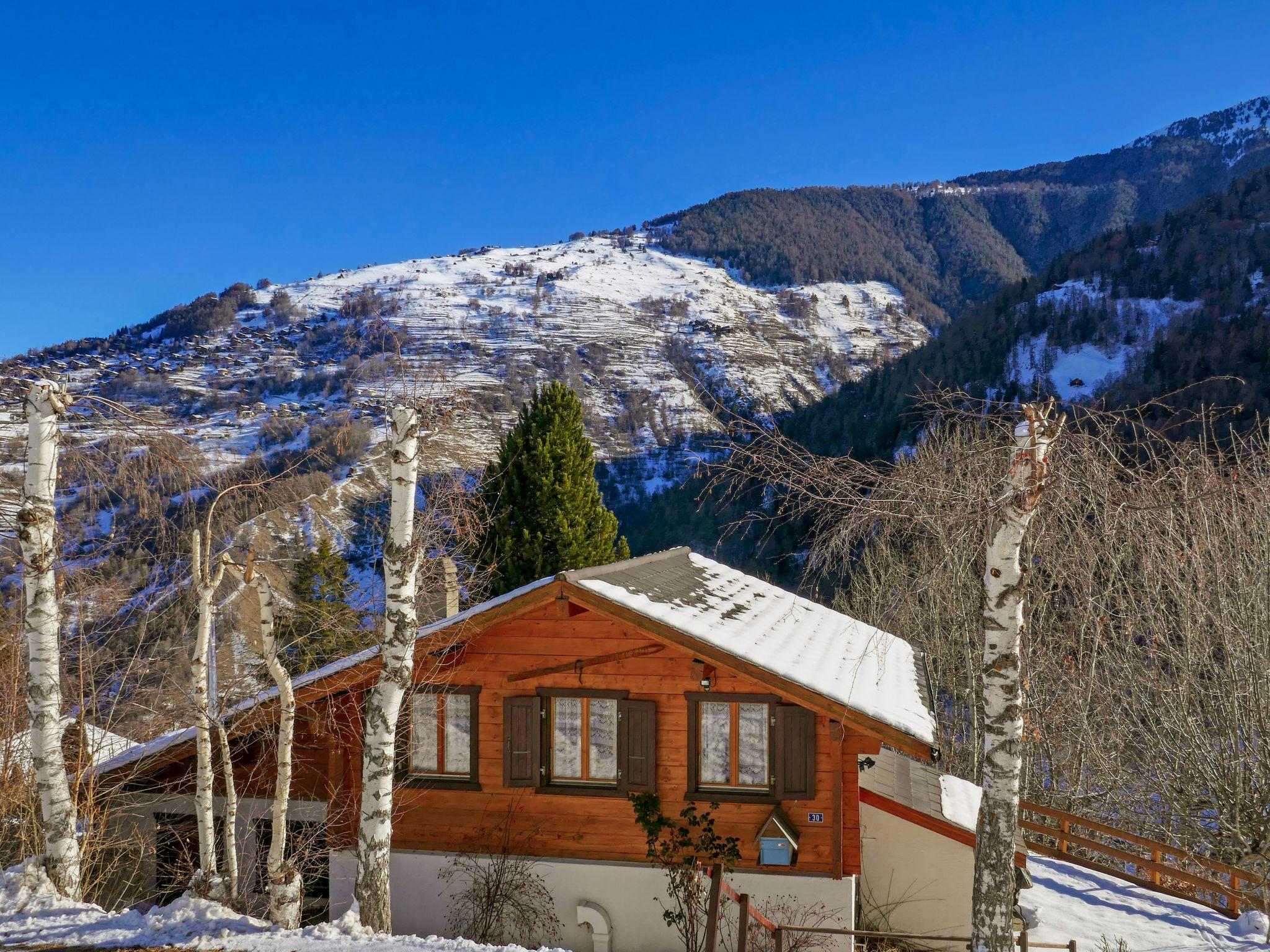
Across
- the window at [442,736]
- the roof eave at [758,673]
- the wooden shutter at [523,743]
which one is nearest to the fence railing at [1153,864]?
the roof eave at [758,673]

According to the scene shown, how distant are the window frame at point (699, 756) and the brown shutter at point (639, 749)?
1.44 feet

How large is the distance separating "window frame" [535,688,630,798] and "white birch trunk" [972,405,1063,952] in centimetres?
480

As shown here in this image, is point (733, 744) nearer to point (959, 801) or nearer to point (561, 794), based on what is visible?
point (561, 794)

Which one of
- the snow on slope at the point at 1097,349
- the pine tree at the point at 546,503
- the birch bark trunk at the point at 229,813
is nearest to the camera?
the birch bark trunk at the point at 229,813

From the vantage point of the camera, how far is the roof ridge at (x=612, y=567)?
9.88 meters

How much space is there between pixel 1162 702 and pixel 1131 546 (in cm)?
285

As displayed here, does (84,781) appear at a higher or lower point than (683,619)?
lower

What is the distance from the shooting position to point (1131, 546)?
47.6ft

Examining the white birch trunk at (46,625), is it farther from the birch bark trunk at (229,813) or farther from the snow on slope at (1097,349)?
the snow on slope at (1097,349)

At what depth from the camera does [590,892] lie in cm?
1009

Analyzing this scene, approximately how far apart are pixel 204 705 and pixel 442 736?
3523 mm

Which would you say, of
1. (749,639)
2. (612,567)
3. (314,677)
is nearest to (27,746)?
(314,677)

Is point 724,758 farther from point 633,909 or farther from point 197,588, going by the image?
point 197,588

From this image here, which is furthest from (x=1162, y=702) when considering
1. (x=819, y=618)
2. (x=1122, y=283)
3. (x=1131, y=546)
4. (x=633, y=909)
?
(x=1122, y=283)
